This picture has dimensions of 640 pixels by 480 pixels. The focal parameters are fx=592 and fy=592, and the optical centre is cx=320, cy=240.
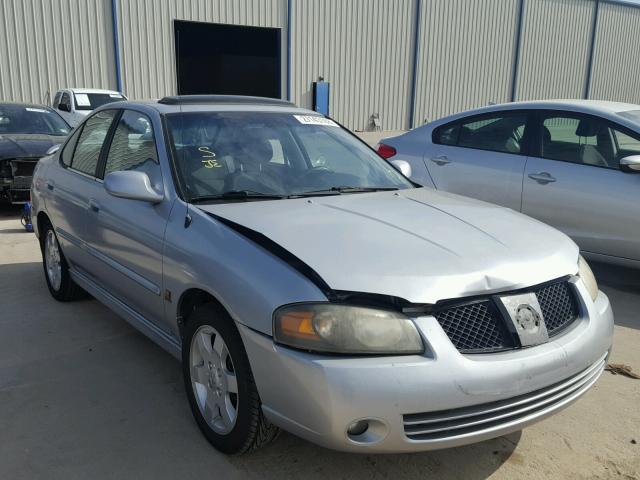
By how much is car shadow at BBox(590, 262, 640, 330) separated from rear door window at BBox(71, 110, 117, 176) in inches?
153

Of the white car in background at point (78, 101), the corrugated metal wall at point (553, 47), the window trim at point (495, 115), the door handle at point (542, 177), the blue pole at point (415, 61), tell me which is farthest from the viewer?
the corrugated metal wall at point (553, 47)

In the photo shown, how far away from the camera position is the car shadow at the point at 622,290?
4.43 meters

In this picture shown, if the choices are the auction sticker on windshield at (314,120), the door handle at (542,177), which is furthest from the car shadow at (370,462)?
the door handle at (542,177)

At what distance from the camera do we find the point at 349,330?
2131 mm

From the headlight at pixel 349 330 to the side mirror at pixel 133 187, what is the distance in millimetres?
1222

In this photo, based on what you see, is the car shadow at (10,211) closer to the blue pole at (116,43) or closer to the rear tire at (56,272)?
the rear tire at (56,272)

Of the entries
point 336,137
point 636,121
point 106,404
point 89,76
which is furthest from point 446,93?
point 106,404

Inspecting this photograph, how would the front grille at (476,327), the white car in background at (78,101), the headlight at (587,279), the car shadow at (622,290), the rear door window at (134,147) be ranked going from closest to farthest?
the front grille at (476,327)
the headlight at (587,279)
the rear door window at (134,147)
the car shadow at (622,290)
the white car in background at (78,101)

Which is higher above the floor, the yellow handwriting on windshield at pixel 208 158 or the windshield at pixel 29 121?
the yellow handwriting on windshield at pixel 208 158

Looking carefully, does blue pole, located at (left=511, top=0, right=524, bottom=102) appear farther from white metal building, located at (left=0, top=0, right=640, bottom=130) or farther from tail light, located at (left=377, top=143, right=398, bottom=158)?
tail light, located at (left=377, top=143, right=398, bottom=158)

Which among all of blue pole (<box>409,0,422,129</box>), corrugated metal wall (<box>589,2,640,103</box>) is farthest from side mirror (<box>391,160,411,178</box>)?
corrugated metal wall (<box>589,2,640,103</box>)

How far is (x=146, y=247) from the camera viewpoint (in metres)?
3.08

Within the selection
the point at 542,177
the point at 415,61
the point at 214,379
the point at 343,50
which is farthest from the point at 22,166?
the point at 415,61

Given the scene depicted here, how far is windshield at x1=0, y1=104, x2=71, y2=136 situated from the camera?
878 cm
